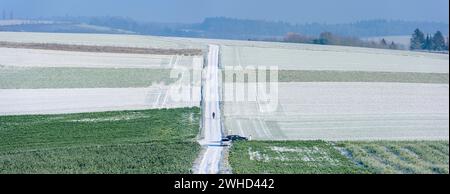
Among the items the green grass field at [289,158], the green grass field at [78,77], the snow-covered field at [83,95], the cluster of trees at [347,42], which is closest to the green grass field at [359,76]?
the snow-covered field at [83,95]

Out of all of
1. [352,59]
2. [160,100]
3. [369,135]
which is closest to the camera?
[369,135]

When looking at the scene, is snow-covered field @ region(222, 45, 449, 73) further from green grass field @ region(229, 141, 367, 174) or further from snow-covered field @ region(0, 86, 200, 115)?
green grass field @ region(229, 141, 367, 174)

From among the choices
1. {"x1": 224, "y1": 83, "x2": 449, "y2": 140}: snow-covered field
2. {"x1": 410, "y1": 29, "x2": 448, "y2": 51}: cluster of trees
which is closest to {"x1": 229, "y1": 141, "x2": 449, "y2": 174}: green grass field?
{"x1": 224, "y1": 83, "x2": 449, "y2": 140}: snow-covered field

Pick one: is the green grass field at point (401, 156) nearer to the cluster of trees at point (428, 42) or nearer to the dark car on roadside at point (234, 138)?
the dark car on roadside at point (234, 138)

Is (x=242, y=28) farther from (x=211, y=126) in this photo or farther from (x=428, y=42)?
(x=211, y=126)
